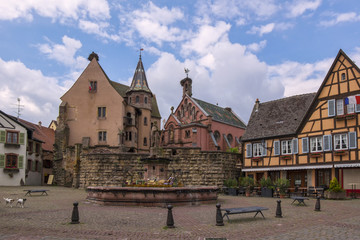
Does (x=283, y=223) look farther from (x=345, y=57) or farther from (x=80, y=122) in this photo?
(x=80, y=122)

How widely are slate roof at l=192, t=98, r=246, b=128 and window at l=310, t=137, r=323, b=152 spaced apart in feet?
82.7

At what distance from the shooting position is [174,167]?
32.0 m

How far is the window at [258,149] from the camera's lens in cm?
3127

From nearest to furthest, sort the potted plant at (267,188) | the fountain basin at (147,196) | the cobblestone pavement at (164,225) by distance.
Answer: the cobblestone pavement at (164,225), the fountain basin at (147,196), the potted plant at (267,188)

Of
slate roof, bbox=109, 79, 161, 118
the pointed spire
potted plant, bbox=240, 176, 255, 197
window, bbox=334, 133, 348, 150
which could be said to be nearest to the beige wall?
the pointed spire

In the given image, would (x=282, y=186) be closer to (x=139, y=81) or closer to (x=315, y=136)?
(x=315, y=136)

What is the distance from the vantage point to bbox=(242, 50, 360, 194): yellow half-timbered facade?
2572cm

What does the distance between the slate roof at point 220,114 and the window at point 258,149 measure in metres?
20.7

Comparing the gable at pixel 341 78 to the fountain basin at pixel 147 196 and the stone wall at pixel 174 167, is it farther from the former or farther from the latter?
the fountain basin at pixel 147 196

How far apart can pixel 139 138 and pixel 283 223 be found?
121 ft

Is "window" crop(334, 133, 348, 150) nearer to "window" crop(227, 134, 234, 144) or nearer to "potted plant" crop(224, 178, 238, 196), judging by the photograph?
"potted plant" crop(224, 178, 238, 196)

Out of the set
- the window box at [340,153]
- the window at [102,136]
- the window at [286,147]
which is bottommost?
the window box at [340,153]

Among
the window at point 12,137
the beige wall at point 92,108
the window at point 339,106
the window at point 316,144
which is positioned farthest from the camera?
the beige wall at point 92,108

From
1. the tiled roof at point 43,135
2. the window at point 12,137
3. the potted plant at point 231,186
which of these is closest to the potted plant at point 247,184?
the potted plant at point 231,186
